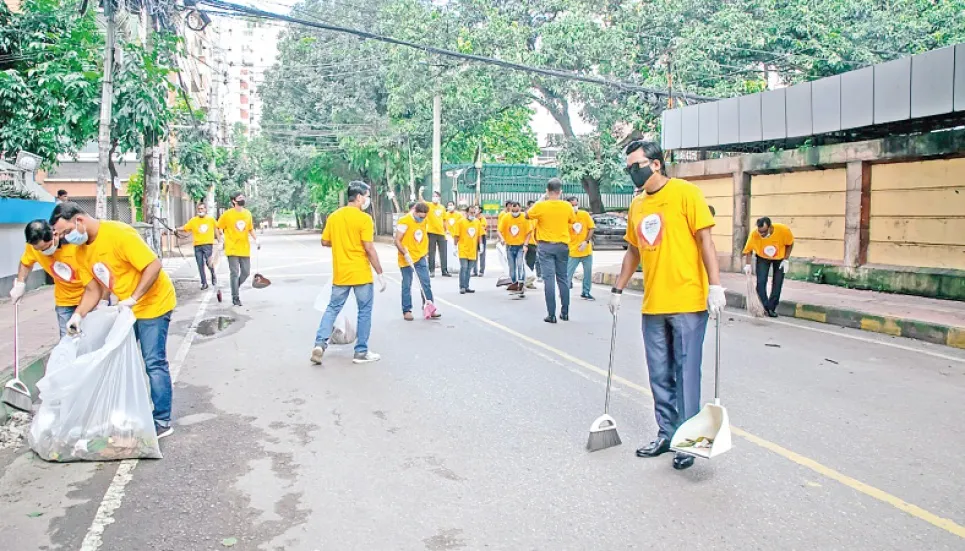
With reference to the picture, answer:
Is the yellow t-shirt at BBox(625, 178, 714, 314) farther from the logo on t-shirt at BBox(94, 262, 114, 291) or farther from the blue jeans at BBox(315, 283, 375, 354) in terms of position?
the blue jeans at BBox(315, 283, 375, 354)

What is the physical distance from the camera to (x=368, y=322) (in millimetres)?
7926

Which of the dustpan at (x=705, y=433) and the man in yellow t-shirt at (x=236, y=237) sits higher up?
the man in yellow t-shirt at (x=236, y=237)

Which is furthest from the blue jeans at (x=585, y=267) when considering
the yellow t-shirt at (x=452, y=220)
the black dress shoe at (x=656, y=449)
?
the black dress shoe at (x=656, y=449)

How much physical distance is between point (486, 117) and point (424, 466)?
28.3 meters

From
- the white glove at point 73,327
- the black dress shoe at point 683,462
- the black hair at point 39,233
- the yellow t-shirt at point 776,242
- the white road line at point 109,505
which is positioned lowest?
the white road line at point 109,505

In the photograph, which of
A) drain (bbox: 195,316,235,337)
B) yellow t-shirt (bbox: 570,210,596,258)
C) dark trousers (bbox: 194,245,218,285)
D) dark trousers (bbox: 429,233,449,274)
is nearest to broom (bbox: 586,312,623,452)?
drain (bbox: 195,316,235,337)

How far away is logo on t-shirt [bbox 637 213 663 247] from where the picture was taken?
4.55 metres

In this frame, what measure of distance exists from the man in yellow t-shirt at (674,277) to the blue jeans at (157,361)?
3148 millimetres

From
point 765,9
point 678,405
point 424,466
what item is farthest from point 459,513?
point 765,9

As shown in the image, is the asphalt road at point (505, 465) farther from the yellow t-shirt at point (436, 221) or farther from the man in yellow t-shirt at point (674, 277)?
the yellow t-shirt at point (436, 221)

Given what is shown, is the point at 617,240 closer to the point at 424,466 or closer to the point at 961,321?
the point at 961,321

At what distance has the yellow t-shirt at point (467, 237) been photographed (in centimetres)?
1539

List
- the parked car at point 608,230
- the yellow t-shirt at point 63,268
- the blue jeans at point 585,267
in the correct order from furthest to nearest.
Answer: the parked car at point 608,230 < the blue jeans at point 585,267 < the yellow t-shirt at point 63,268

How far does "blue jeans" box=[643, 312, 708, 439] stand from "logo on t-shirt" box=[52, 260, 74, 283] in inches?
154
